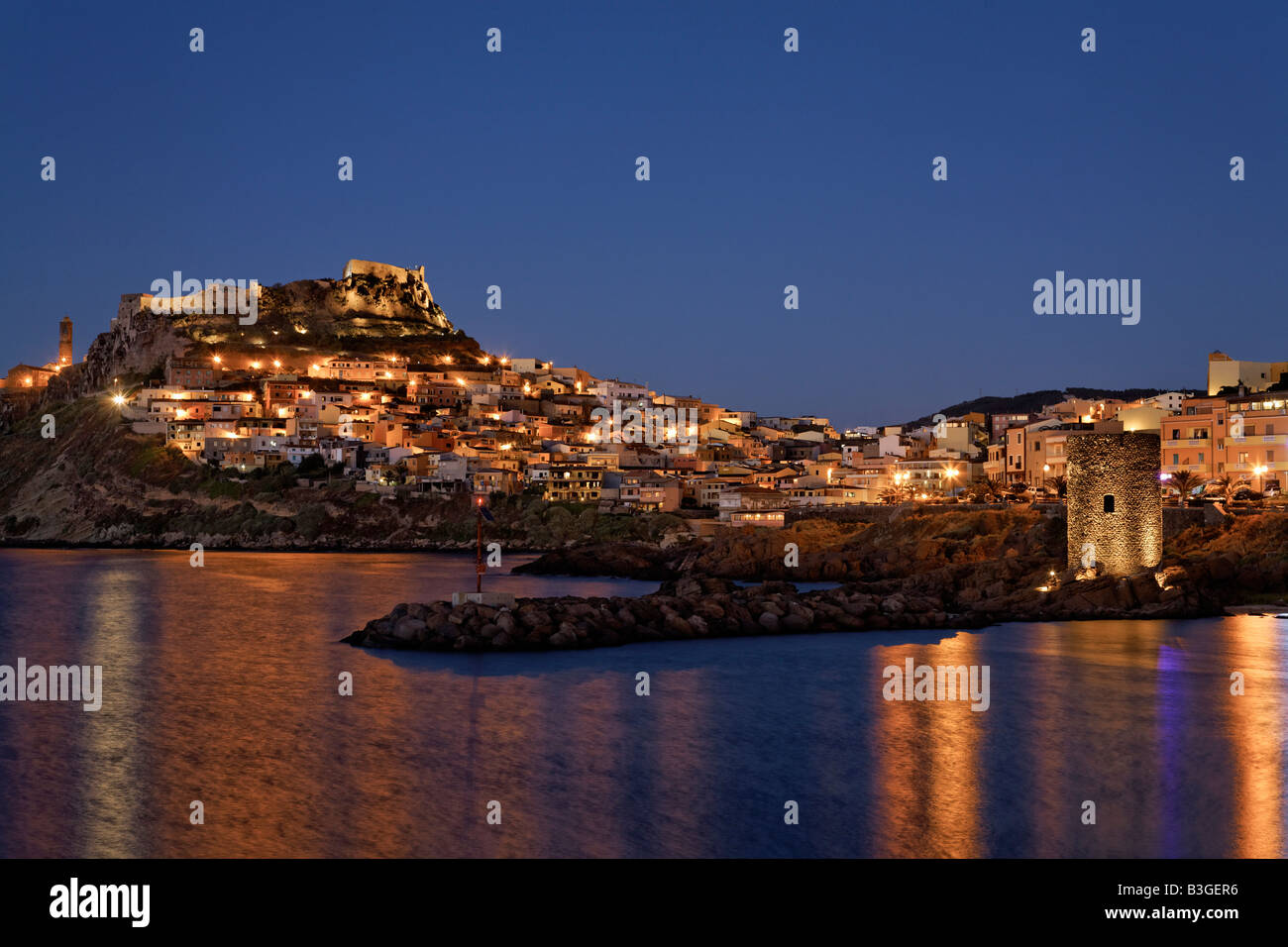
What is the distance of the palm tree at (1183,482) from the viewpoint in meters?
30.0

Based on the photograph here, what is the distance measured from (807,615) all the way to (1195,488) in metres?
17.0

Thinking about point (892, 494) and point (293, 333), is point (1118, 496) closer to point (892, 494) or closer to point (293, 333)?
point (892, 494)

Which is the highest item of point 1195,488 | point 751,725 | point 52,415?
point 52,415

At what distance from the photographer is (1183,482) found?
30.6m

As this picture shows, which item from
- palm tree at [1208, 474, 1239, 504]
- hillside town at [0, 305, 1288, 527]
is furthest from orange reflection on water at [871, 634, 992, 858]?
palm tree at [1208, 474, 1239, 504]

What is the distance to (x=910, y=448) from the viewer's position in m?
52.7

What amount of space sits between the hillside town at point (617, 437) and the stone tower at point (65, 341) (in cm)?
711

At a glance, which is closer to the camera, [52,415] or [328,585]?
[328,585]

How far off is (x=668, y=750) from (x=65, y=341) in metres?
96.2

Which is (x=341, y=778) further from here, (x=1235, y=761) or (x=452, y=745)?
(x=1235, y=761)

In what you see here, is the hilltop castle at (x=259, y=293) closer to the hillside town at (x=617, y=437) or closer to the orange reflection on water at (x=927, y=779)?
the hillside town at (x=617, y=437)

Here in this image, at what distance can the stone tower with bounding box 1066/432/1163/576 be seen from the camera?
21562 mm
